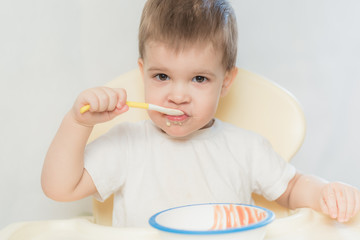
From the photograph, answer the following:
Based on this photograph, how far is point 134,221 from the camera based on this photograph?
0.93 meters

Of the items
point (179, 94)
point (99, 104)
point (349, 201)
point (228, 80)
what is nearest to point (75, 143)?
point (99, 104)

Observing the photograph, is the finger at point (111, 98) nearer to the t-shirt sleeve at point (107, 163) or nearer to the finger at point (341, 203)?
the t-shirt sleeve at point (107, 163)

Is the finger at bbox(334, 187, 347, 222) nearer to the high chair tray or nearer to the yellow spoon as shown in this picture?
the high chair tray

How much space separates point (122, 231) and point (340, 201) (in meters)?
0.37

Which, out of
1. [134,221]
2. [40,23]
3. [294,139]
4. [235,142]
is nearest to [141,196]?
[134,221]

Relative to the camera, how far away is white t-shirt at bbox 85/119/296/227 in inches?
36.4

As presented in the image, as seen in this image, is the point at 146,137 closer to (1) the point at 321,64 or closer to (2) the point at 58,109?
(2) the point at 58,109

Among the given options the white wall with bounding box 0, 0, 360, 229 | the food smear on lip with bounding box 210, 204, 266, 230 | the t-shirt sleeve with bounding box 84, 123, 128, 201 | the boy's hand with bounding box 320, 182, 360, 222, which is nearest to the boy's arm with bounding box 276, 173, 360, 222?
the boy's hand with bounding box 320, 182, 360, 222

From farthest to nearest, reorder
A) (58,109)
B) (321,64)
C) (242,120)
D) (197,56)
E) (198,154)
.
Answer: (321,64)
(58,109)
(242,120)
(198,154)
(197,56)

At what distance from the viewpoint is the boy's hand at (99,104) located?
2.56 feet

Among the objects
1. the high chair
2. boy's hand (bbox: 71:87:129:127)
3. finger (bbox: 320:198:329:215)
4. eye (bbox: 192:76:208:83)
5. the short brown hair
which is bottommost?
finger (bbox: 320:198:329:215)

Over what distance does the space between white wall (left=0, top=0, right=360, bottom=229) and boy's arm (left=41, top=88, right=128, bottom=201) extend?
15.6 inches

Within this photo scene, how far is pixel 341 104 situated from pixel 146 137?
0.65 m

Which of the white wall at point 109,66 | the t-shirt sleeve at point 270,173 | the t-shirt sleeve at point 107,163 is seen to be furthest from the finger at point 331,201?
the white wall at point 109,66
